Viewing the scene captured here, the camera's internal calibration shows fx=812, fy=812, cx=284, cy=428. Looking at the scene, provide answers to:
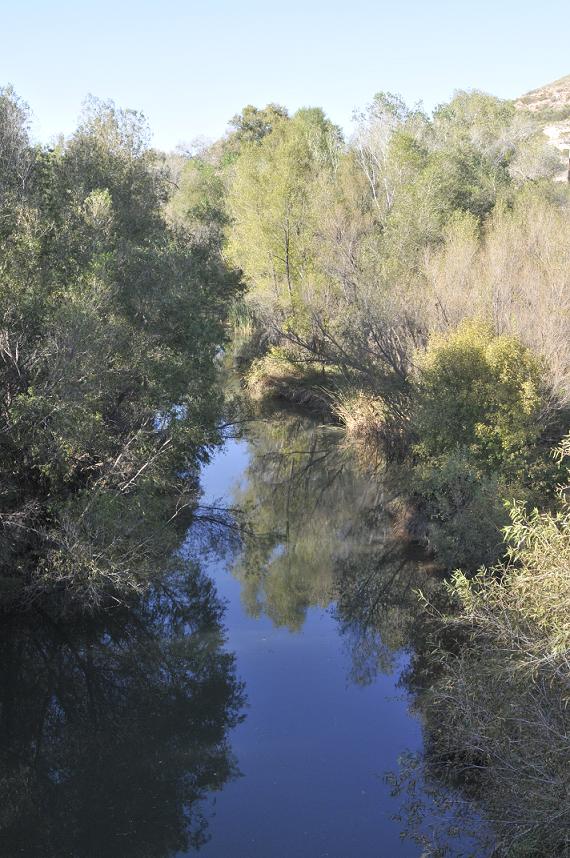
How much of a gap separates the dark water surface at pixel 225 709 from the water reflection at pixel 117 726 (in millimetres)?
28

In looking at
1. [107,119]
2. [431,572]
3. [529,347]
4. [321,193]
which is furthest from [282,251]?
[431,572]

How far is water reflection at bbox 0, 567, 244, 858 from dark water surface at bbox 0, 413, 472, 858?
3 cm

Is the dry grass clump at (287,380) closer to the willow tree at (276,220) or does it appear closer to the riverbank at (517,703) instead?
the willow tree at (276,220)

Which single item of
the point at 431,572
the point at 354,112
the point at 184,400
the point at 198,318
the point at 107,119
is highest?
the point at 354,112

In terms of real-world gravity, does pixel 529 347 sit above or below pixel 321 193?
below

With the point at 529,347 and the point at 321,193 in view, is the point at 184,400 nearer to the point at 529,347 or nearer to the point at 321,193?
the point at 529,347

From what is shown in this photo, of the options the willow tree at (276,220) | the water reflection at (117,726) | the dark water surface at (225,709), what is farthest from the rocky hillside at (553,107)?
the water reflection at (117,726)

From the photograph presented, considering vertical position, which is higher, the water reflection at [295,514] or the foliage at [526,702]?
the water reflection at [295,514]

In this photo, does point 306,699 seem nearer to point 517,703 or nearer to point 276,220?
point 517,703

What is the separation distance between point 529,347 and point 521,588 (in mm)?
12584

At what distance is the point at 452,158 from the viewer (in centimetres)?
4219

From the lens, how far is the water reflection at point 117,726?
10977mm

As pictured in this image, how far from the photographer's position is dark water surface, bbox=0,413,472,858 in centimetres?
1095

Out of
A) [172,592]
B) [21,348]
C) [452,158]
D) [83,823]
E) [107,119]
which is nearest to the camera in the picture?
[83,823]
